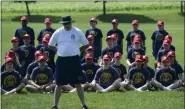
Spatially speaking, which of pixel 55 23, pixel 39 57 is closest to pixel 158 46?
pixel 39 57

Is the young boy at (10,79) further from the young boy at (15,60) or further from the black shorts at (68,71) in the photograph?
the black shorts at (68,71)

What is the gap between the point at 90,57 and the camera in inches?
510

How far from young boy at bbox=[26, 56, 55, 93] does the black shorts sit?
253 cm

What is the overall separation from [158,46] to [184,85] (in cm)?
307

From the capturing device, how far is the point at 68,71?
32.6 feet

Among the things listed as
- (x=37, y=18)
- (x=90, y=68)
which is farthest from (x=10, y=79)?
(x=37, y=18)

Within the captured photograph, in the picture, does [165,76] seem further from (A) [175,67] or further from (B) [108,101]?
(B) [108,101]

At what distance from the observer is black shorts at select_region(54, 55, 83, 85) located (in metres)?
9.89

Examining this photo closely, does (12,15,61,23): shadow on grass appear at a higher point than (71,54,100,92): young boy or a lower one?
lower

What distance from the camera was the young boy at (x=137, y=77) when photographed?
12.7 meters

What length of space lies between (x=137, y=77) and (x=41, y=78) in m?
2.47

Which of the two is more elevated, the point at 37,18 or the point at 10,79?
the point at 10,79

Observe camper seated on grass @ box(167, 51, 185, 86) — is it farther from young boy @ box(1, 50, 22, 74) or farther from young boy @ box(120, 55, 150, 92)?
young boy @ box(1, 50, 22, 74)

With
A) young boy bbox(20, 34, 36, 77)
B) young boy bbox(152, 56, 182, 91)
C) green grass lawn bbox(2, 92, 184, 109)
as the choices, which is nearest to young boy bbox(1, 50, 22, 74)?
young boy bbox(20, 34, 36, 77)
